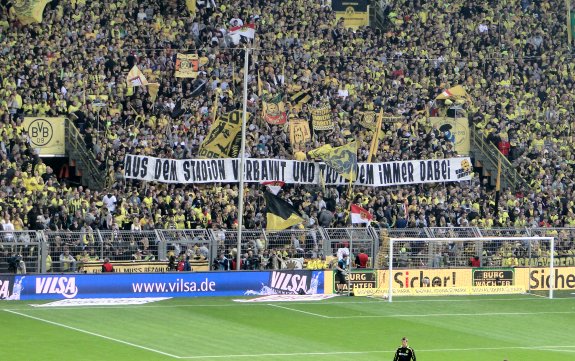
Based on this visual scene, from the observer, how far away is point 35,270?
1783 inches

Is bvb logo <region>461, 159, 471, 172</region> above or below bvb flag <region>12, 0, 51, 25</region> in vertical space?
below

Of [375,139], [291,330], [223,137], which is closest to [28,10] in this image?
[223,137]

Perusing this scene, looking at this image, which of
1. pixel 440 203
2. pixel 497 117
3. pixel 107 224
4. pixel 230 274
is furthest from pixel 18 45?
pixel 497 117

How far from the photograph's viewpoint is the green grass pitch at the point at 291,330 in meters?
36.4

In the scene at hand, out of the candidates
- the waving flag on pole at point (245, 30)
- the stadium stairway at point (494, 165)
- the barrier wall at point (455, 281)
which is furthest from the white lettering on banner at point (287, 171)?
the barrier wall at point (455, 281)

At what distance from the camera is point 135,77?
5353 centimetres

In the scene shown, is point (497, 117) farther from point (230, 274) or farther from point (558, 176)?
point (230, 274)

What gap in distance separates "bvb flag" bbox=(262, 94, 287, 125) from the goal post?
8012 mm

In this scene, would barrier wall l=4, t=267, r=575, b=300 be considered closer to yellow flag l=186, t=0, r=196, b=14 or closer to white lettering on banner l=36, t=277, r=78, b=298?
white lettering on banner l=36, t=277, r=78, b=298

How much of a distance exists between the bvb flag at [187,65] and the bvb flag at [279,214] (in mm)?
7468

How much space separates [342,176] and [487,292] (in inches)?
305

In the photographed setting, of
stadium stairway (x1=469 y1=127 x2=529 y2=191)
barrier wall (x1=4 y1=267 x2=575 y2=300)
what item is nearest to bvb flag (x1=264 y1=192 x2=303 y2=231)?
barrier wall (x1=4 y1=267 x2=575 y2=300)

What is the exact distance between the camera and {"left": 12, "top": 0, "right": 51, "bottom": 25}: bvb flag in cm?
5422

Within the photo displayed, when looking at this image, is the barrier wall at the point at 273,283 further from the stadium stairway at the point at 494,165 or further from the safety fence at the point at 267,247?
the stadium stairway at the point at 494,165
